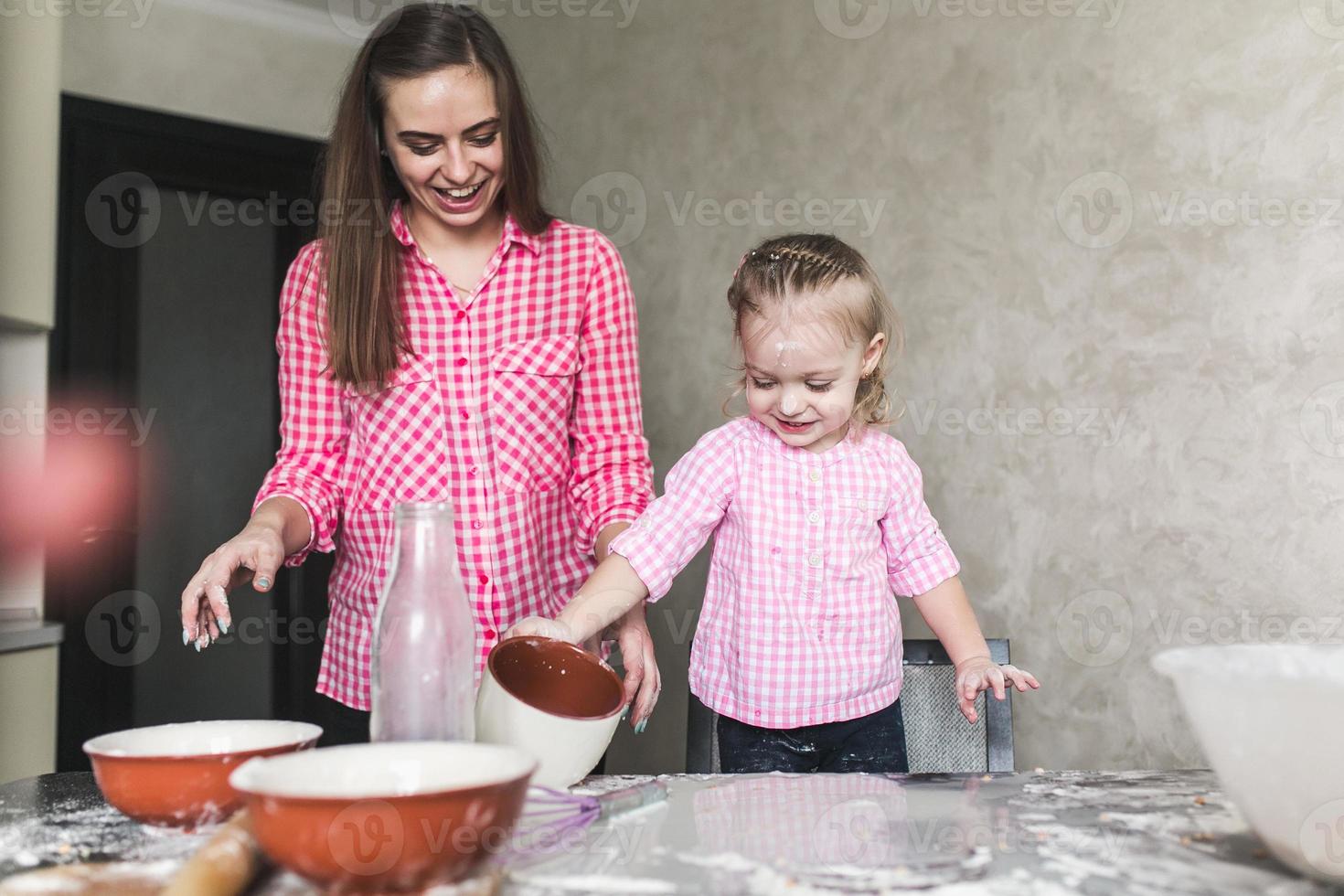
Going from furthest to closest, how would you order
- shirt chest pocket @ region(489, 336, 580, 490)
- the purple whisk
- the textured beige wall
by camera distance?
the textured beige wall → shirt chest pocket @ region(489, 336, 580, 490) → the purple whisk

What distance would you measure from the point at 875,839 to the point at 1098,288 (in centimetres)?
134

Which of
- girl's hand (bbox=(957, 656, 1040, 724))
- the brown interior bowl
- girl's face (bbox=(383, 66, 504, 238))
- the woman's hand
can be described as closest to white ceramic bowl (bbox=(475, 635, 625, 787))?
the brown interior bowl

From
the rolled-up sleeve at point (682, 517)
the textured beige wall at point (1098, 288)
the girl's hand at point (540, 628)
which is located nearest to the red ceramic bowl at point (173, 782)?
the girl's hand at point (540, 628)

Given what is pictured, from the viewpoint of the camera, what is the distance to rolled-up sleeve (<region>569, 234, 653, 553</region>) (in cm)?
151

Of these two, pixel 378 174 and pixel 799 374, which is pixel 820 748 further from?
pixel 378 174

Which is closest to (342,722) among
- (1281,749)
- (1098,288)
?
(1281,749)

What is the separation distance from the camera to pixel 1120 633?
1.83 meters

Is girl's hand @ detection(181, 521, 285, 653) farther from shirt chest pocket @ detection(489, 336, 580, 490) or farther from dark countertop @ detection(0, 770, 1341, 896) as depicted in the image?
shirt chest pocket @ detection(489, 336, 580, 490)

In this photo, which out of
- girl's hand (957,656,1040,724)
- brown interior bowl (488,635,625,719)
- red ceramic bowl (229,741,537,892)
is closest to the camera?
red ceramic bowl (229,741,537,892)

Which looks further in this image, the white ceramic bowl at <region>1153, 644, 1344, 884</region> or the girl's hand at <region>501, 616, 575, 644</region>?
the girl's hand at <region>501, 616, 575, 644</region>

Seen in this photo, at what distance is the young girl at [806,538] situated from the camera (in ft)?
4.35

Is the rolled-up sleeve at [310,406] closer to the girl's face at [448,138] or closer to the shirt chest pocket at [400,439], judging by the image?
the shirt chest pocket at [400,439]

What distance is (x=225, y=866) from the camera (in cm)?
64

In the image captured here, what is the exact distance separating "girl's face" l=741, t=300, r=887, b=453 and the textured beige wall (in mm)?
691
